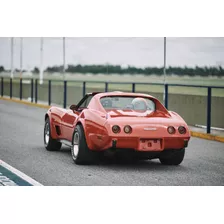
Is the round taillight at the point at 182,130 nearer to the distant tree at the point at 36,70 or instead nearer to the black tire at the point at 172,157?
the black tire at the point at 172,157

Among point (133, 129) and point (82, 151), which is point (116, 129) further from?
point (82, 151)

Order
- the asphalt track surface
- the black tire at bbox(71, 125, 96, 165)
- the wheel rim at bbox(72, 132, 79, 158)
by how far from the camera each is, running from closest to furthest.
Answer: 1. the asphalt track surface
2. the black tire at bbox(71, 125, 96, 165)
3. the wheel rim at bbox(72, 132, 79, 158)

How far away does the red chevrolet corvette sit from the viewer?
12148mm

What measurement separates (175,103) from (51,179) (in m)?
9.73

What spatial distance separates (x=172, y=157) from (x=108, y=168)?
1.07 metres

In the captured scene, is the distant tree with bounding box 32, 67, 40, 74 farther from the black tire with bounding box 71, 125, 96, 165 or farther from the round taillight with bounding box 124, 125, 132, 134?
the round taillight with bounding box 124, 125, 132, 134

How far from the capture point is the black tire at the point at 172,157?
12453mm

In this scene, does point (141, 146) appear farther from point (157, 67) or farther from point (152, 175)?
point (157, 67)

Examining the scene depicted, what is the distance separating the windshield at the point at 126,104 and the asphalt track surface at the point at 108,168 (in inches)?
33.9

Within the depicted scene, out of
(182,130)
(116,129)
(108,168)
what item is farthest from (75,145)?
(182,130)

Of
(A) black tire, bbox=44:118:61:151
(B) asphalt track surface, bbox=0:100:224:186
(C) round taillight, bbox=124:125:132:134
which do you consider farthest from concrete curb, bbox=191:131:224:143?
(C) round taillight, bbox=124:125:132:134

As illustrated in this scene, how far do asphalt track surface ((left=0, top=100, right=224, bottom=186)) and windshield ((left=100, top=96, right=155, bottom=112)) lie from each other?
86 cm
